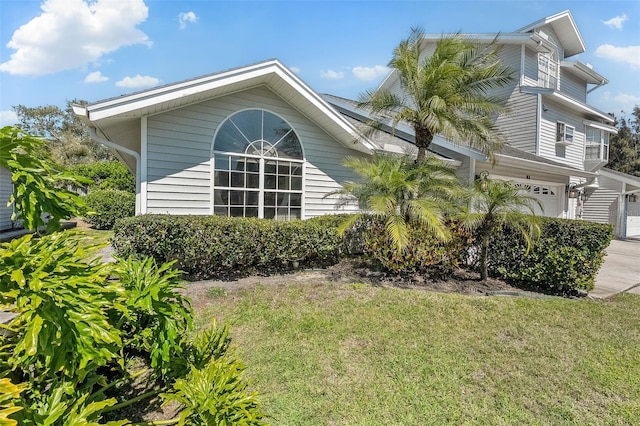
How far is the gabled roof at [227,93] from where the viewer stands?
6.27m

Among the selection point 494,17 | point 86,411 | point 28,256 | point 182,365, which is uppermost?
point 494,17

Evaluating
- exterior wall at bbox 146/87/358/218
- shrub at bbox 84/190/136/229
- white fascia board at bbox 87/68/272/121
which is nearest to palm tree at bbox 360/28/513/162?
exterior wall at bbox 146/87/358/218

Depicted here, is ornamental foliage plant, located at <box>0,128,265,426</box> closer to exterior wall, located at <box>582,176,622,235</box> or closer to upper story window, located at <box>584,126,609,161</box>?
upper story window, located at <box>584,126,609,161</box>

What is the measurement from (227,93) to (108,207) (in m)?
9.61

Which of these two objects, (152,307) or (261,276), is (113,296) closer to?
(152,307)

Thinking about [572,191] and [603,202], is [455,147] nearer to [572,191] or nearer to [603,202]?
[572,191]

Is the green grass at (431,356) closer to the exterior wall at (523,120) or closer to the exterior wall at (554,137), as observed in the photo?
the exterior wall at (523,120)

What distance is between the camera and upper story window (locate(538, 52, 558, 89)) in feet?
59.2

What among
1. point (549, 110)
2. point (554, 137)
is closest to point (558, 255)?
point (549, 110)

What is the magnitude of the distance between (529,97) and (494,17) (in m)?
4.34

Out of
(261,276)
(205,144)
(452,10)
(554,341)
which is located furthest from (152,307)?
(452,10)

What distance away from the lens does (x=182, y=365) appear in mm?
2992

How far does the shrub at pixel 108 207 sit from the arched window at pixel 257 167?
341 inches

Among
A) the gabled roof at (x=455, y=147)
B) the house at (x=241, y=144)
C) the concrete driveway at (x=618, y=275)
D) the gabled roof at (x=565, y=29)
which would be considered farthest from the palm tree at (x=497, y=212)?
the gabled roof at (x=565, y=29)
